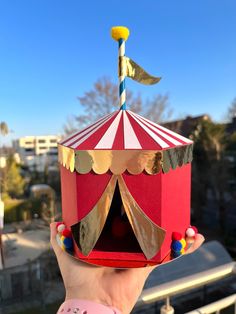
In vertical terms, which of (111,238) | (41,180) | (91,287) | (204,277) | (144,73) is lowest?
(41,180)

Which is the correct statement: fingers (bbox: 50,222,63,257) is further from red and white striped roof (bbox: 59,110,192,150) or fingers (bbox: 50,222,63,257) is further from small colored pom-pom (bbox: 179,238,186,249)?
small colored pom-pom (bbox: 179,238,186,249)

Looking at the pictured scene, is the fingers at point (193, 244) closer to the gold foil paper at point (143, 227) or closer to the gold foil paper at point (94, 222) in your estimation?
the gold foil paper at point (143, 227)

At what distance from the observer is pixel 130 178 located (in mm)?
1364

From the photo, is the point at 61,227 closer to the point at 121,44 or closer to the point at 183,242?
the point at 183,242

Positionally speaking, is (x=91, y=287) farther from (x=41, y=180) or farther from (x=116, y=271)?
(x=41, y=180)

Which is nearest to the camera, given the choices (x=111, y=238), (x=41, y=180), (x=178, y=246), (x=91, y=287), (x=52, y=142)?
(x=91, y=287)

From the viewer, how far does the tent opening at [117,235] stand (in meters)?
1.47

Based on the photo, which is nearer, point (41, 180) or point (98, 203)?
point (98, 203)

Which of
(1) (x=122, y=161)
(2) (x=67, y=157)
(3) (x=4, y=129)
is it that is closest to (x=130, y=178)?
(1) (x=122, y=161)

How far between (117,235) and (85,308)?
1.50 ft

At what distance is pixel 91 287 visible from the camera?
1.30 m

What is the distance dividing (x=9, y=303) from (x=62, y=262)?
610 centimetres

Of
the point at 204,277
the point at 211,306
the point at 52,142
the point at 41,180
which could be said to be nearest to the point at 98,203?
the point at 204,277

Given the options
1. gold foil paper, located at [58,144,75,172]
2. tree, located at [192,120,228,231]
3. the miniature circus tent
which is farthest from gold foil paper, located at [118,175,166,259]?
tree, located at [192,120,228,231]
